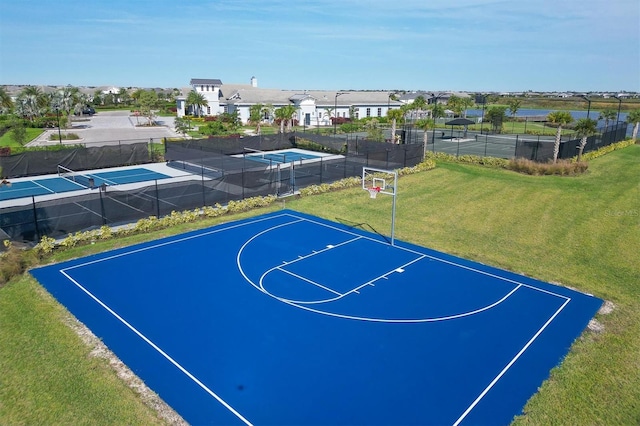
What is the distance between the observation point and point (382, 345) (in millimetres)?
9273

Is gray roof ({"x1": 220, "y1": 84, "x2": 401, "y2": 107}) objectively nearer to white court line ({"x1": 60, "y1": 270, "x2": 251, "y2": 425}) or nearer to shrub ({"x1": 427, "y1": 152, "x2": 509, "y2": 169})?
shrub ({"x1": 427, "y1": 152, "x2": 509, "y2": 169})

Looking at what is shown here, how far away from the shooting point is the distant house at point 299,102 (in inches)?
2459

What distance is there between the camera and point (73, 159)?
89.1 feet

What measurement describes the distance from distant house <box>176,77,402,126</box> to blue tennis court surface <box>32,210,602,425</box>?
44.4 m

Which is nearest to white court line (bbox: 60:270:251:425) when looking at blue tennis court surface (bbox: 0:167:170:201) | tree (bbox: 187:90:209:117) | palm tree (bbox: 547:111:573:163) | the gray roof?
blue tennis court surface (bbox: 0:167:170:201)

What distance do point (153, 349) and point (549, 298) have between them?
32.0 feet

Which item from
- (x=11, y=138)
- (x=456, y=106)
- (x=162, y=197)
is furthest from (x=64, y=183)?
(x=456, y=106)

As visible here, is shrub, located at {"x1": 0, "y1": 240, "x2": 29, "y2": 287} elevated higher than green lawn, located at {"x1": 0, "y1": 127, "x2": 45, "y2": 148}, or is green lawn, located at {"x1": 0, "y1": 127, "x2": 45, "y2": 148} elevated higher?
green lawn, located at {"x1": 0, "y1": 127, "x2": 45, "y2": 148}

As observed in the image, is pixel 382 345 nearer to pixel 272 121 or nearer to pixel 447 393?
pixel 447 393

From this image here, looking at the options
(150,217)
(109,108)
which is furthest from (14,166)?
(109,108)

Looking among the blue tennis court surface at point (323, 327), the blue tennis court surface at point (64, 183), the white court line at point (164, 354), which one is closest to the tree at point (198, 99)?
the blue tennis court surface at point (64, 183)

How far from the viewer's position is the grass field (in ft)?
24.5

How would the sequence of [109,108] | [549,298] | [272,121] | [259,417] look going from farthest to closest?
1. [109,108]
2. [272,121]
3. [549,298]
4. [259,417]

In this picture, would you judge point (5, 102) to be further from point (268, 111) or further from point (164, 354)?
point (164, 354)
